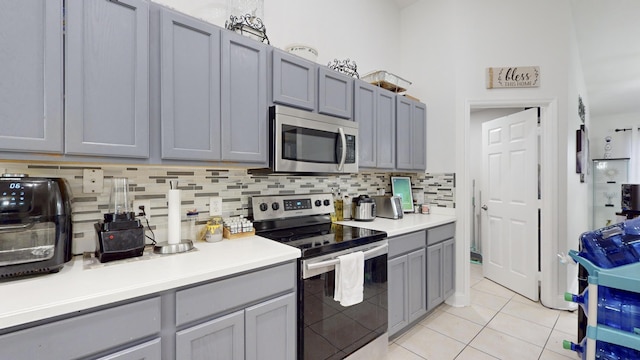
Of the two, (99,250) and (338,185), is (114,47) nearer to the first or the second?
(99,250)

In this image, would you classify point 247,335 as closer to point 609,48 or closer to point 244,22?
point 244,22

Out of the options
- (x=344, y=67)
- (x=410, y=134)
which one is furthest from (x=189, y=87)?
(x=410, y=134)

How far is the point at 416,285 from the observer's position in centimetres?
230

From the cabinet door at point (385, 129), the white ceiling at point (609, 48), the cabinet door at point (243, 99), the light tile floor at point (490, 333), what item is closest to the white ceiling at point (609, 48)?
the white ceiling at point (609, 48)

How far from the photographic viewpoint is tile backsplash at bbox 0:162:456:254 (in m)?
1.33

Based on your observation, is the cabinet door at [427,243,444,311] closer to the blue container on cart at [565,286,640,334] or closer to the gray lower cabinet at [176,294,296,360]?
the blue container on cart at [565,286,640,334]

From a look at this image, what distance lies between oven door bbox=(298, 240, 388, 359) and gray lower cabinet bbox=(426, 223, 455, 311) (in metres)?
0.73

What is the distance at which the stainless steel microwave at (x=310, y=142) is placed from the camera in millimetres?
1713

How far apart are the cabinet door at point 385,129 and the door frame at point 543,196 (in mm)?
753

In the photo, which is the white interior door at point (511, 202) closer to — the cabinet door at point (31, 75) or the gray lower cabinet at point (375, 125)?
the gray lower cabinet at point (375, 125)

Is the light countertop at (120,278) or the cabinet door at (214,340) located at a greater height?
the light countertop at (120,278)

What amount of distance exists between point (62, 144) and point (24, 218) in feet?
0.98

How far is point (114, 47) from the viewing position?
3.91 feet

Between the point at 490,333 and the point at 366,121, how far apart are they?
81.7 inches
